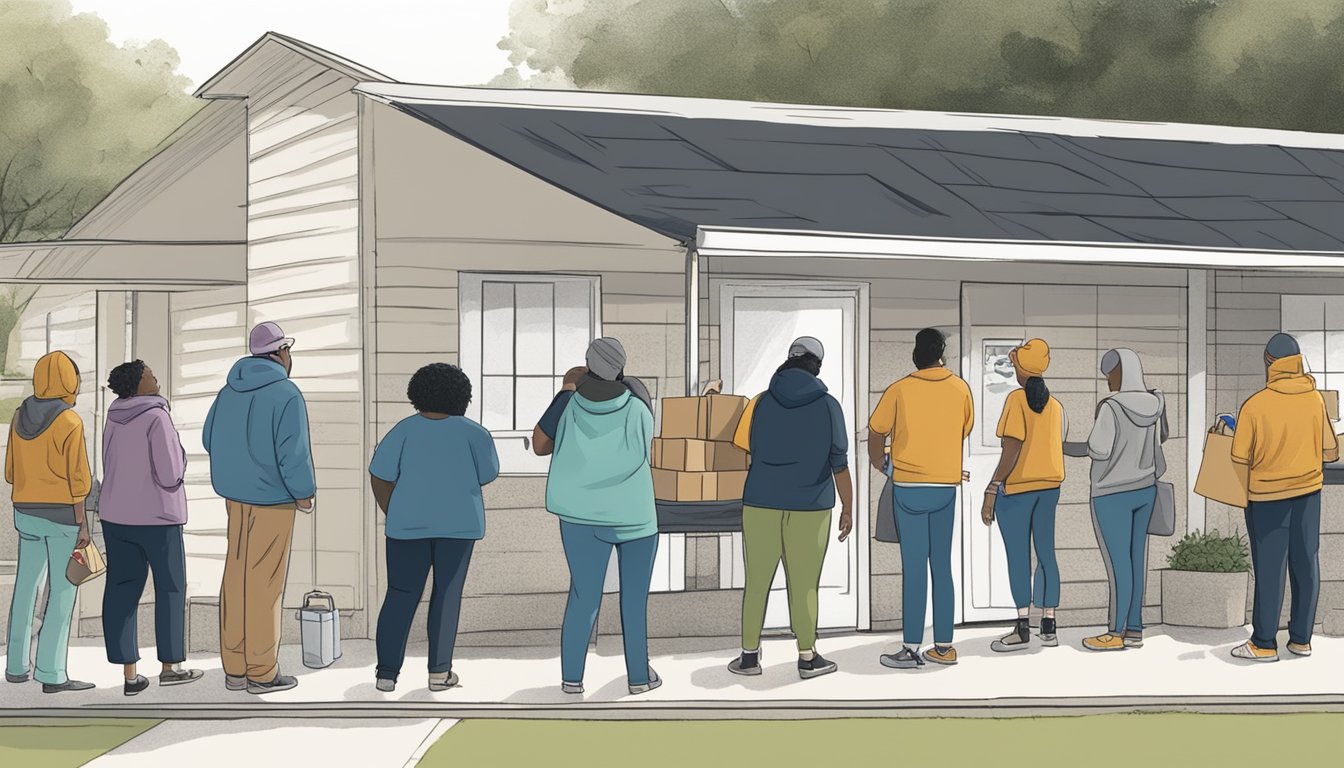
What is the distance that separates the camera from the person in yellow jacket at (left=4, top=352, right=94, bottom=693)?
7691 millimetres

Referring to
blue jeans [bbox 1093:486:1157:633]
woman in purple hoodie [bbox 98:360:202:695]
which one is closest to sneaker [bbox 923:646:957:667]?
blue jeans [bbox 1093:486:1157:633]

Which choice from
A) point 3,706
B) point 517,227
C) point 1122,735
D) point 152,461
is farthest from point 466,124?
point 1122,735

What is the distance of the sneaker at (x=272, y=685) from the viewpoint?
7.63 m

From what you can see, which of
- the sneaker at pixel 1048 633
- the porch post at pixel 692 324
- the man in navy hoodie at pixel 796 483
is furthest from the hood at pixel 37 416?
the sneaker at pixel 1048 633

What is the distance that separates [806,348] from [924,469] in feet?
3.29

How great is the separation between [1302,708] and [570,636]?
3.65 meters

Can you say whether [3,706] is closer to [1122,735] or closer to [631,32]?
[1122,735]

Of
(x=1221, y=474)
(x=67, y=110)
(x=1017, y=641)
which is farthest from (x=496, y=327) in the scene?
(x=67, y=110)

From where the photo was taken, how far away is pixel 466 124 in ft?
30.0

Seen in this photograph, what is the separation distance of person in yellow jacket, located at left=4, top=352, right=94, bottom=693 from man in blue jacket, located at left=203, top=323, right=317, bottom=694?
725 mm

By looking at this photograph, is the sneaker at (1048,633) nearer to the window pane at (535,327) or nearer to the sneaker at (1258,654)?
the sneaker at (1258,654)

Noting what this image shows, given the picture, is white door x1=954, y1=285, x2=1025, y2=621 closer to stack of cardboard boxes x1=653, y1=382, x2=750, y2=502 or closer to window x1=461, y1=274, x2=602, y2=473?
stack of cardboard boxes x1=653, y1=382, x2=750, y2=502

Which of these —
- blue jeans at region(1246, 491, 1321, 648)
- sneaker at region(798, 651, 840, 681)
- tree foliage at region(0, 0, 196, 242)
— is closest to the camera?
sneaker at region(798, 651, 840, 681)

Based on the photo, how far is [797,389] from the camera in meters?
7.78
